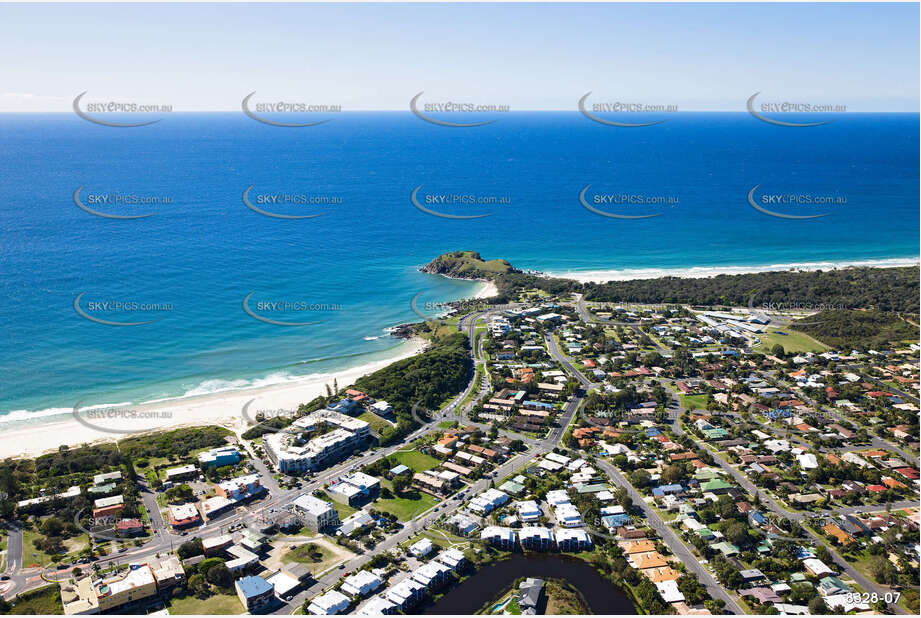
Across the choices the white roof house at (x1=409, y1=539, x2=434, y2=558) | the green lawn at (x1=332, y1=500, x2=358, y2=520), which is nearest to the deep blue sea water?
the green lawn at (x1=332, y1=500, x2=358, y2=520)

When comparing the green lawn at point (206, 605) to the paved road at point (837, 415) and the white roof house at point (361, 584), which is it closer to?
the white roof house at point (361, 584)

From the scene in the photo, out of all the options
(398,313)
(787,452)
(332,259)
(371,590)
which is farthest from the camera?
(332,259)

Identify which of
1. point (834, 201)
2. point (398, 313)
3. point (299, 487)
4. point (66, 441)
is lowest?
point (299, 487)

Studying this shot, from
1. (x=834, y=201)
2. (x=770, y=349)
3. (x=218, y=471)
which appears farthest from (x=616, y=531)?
(x=834, y=201)

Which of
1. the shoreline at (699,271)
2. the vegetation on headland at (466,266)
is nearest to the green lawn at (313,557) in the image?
the vegetation on headland at (466,266)

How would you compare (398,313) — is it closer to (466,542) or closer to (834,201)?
(466,542)

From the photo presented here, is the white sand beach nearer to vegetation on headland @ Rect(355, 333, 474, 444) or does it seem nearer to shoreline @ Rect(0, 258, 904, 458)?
shoreline @ Rect(0, 258, 904, 458)

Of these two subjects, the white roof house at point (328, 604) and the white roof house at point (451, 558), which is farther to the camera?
Result: the white roof house at point (451, 558)
